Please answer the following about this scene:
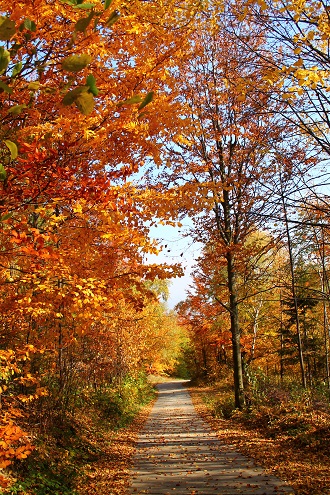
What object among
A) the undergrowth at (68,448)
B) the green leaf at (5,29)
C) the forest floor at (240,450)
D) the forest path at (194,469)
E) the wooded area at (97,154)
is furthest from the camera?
the forest floor at (240,450)

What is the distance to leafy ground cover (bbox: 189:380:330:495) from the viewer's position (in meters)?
6.34

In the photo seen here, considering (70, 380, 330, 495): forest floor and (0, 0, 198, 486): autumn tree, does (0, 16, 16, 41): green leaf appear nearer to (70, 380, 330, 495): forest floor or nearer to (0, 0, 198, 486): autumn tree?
(0, 0, 198, 486): autumn tree

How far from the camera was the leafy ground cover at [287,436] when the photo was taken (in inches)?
250

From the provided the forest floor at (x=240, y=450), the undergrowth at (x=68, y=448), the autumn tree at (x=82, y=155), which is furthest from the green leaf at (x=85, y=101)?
the forest floor at (x=240, y=450)

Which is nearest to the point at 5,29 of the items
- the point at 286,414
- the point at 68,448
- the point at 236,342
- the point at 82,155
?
the point at 82,155

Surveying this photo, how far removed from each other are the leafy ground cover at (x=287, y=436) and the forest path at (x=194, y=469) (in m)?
0.29

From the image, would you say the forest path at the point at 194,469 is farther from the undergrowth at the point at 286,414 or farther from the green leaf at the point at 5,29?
the green leaf at the point at 5,29

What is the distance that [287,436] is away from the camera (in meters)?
8.86

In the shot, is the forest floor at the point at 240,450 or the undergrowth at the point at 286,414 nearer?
the forest floor at the point at 240,450

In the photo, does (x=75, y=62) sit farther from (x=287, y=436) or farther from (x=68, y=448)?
(x=287, y=436)

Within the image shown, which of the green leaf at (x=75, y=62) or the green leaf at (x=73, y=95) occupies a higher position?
the green leaf at (x=75, y=62)

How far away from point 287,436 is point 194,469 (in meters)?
2.85

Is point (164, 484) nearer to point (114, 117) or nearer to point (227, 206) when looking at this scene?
point (114, 117)

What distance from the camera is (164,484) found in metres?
6.38
